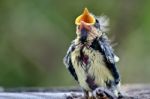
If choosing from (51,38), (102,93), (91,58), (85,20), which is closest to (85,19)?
(85,20)

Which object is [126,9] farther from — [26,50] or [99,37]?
[99,37]

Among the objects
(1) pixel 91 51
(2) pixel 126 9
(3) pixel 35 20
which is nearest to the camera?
(1) pixel 91 51

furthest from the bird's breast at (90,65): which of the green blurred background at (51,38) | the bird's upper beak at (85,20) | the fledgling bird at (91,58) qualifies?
the green blurred background at (51,38)

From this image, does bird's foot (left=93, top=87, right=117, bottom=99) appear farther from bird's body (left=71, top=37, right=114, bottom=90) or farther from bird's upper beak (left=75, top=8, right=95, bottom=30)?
bird's upper beak (left=75, top=8, right=95, bottom=30)

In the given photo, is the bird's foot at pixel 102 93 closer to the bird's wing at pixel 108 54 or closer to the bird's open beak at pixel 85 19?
the bird's wing at pixel 108 54

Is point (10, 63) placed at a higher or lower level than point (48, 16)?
lower

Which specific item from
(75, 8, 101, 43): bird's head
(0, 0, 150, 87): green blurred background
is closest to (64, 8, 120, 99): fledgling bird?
(75, 8, 101, 43): bird's head

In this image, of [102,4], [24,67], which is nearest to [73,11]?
[102,4]
